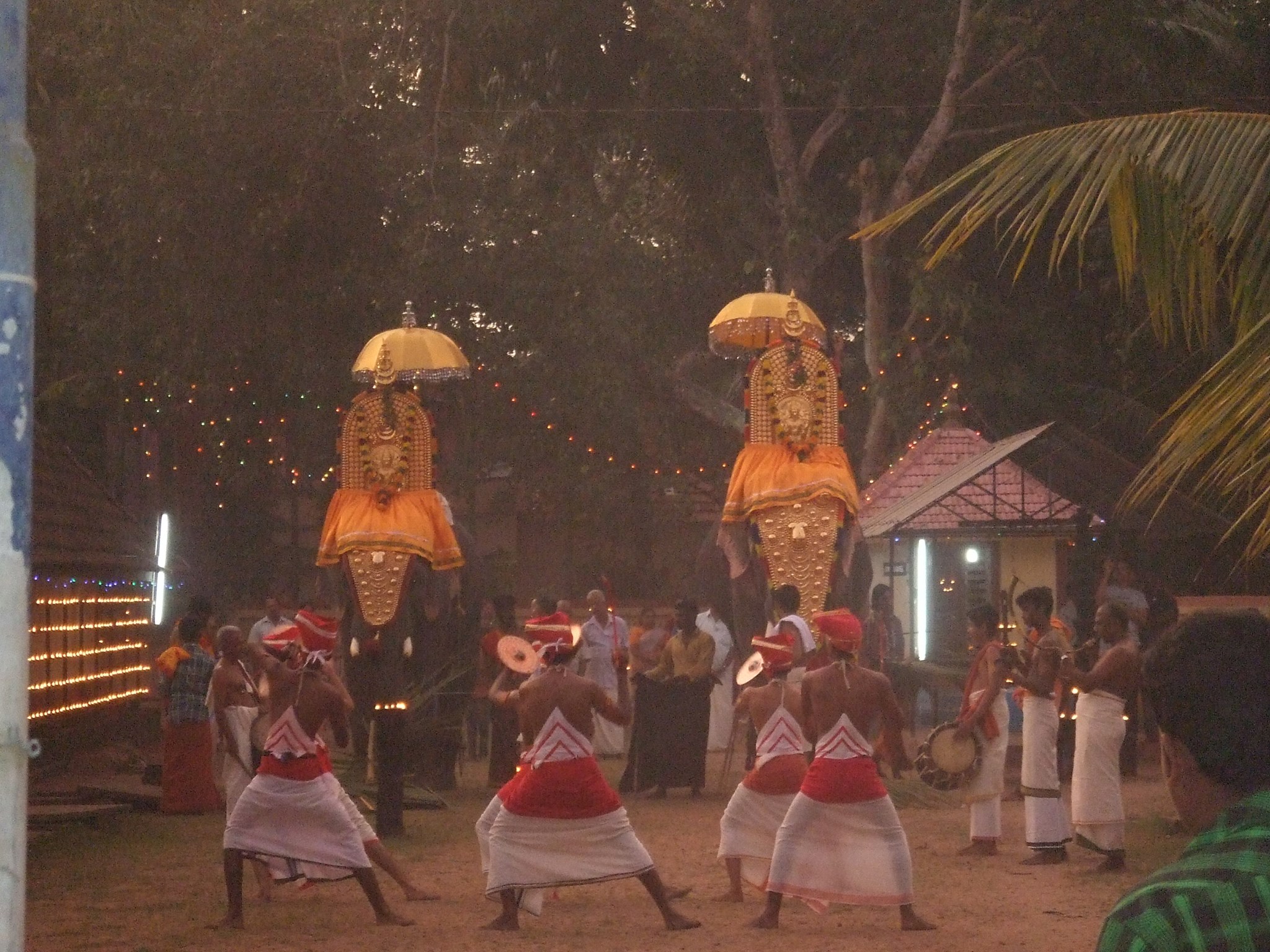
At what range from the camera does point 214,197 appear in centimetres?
1900

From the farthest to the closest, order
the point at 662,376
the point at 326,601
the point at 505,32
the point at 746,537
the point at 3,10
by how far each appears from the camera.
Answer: the point at 662,376 < the point at 505,32 < the point at 326,601 < the point at 746,537 < the point at 3,10

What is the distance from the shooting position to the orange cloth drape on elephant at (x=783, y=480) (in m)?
11.9

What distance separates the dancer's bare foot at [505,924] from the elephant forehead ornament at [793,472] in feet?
12.0

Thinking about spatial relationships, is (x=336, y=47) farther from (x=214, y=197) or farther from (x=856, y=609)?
(x=856, y=609)

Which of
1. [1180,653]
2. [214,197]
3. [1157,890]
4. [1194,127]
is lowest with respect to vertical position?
[1157,890]

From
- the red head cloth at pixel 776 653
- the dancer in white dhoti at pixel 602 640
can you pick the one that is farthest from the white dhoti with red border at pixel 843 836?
the dancer in white dhoti at pixel 602 640

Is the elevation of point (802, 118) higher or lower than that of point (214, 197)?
higher

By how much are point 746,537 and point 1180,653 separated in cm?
969

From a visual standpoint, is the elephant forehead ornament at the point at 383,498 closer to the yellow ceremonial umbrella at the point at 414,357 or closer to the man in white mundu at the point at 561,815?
the yellow ceremonial umbrella at the point at 414,357

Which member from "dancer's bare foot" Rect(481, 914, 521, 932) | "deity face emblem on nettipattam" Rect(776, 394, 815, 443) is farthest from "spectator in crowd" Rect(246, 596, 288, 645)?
"dancer's bare foot" Rect(481, 914, 521, 932)

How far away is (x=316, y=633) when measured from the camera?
29.7 ft

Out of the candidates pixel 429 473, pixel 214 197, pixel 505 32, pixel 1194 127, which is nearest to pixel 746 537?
pixel 429 473

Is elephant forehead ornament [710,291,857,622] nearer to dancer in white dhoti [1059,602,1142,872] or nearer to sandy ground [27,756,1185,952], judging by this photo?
sandy ground [27,756,1185,952]

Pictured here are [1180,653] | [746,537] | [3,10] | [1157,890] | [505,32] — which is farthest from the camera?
[505,32]
